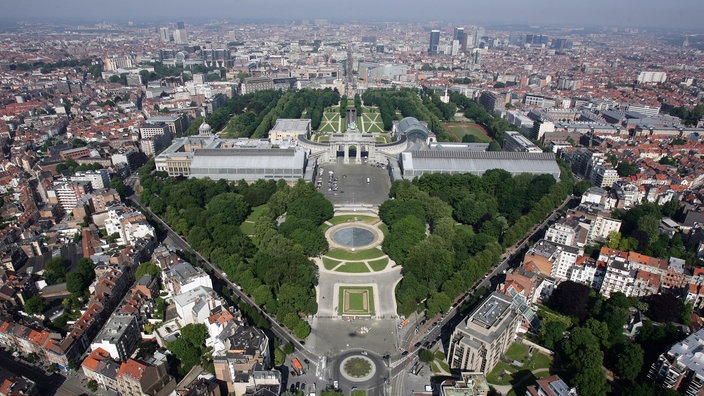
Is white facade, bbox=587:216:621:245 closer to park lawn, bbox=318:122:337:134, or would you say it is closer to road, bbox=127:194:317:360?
road, bbox=127:194:317:360

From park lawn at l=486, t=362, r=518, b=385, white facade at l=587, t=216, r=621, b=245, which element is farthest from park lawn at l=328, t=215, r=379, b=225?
park lawn at l=486, t=362, r=518, b=385

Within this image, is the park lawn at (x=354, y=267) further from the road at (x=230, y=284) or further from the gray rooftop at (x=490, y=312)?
the gray rooftop at (x=490, y=312)

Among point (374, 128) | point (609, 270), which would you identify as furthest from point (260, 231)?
point (374, 128)

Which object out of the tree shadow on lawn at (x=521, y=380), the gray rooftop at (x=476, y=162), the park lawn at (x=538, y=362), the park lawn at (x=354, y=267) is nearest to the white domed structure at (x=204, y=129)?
the gray rooftop at (x=476, y=162)

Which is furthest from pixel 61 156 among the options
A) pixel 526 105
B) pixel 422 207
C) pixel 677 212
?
pixel 526 105

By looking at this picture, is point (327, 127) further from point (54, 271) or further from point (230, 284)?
point (54, 271)

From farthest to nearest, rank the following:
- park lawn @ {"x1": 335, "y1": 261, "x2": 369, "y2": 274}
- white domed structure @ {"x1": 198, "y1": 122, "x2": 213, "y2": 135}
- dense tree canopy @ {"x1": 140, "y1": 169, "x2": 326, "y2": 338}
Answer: white domed structure @ {"x1": 198, "y1": 122, "x2": 213, "y2": 135} < park lawn @ {"x1": 335, "y1": 261, "x2": 369, "y2": 274} < dense tree canopy @ {"x1": 140, "y1": 169, "x2": 326, "y2": 338}

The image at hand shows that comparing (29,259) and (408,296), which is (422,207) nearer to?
(408,296)
